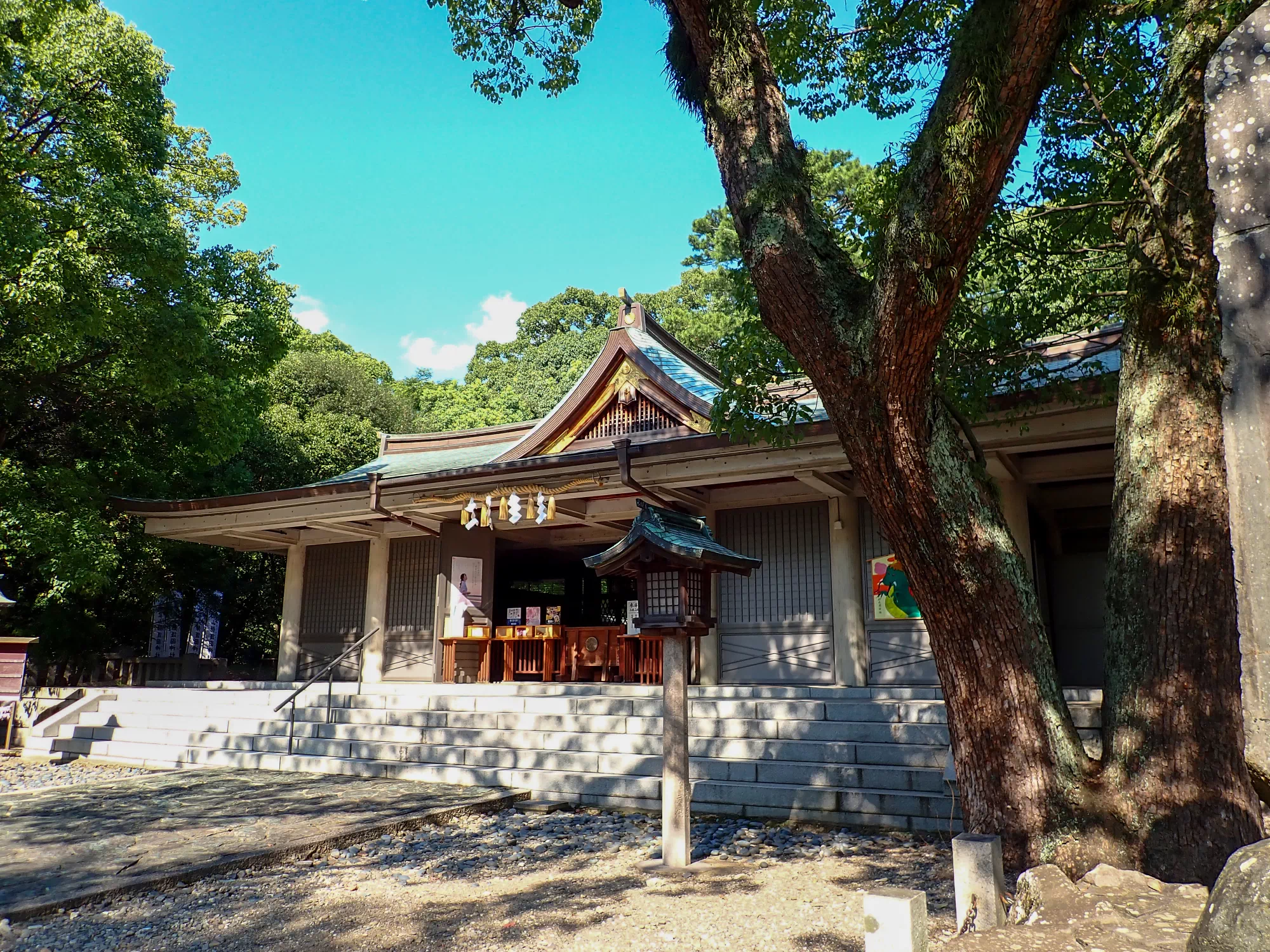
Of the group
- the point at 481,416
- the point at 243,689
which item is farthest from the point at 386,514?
the point at 481,416

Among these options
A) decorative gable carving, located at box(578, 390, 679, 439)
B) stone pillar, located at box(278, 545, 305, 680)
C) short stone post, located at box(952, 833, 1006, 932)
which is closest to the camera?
short stone post, located at box(952, 833, 1006, 932)

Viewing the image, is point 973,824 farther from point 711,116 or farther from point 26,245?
point 26,245

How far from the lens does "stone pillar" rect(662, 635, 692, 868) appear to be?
577cm

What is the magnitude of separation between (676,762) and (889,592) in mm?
5182

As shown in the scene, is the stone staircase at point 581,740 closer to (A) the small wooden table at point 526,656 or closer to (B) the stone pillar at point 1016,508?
(A) the small wooden table at point 526,656

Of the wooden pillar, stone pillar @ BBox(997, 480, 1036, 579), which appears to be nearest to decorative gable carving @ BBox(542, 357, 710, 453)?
the wooden pillar

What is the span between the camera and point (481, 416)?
3294 centimetres

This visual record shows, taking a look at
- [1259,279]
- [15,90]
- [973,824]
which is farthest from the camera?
[15,90]

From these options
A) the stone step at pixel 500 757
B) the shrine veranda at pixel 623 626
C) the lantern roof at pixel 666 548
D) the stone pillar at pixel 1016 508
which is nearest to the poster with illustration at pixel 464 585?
the shrine veranda at pixel 623 626

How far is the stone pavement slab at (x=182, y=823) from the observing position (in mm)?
5234

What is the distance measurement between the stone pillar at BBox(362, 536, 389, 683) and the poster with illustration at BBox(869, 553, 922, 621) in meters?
7.53

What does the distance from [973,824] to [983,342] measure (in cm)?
330

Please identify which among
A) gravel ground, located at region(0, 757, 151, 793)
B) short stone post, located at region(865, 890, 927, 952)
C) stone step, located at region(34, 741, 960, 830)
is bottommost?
gravel ground, located at region(0, 757, 151, 793)

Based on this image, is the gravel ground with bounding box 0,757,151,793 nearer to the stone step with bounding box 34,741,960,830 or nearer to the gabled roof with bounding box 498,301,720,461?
the stone step with bounding box 34,741,960,830
